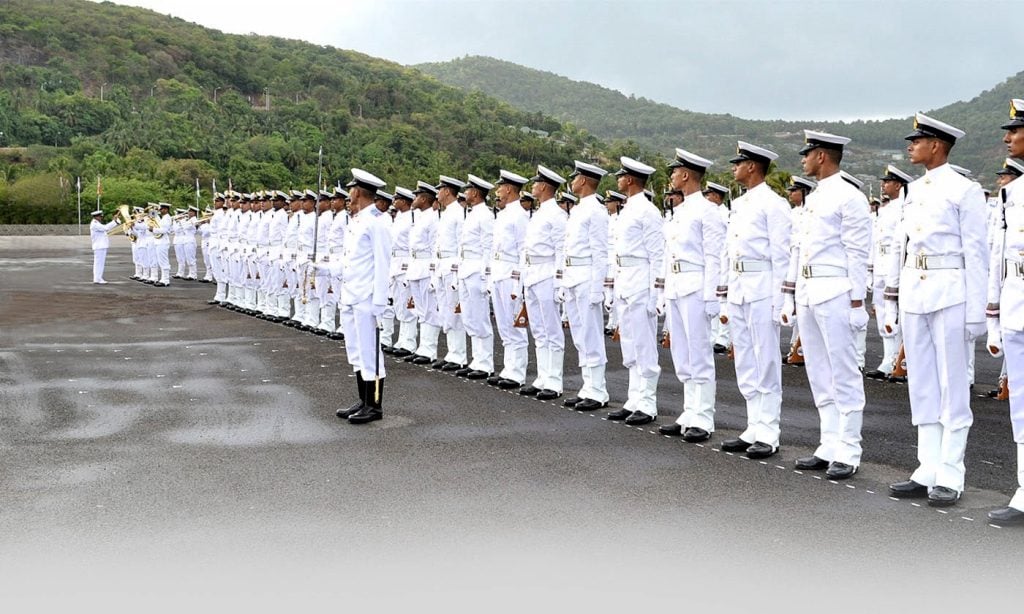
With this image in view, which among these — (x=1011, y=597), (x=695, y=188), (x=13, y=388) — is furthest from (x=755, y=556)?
(x=13, y=388)

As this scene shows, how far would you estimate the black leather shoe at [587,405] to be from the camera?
10.3 m

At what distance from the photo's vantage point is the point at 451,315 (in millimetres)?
13734

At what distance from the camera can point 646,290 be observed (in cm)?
985

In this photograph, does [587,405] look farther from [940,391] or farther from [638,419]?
[940,391]

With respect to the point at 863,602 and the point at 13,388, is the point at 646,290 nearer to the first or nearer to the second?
the point at 863,602

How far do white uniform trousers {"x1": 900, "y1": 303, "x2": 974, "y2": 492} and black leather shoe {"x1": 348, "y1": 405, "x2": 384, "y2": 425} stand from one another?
453cm

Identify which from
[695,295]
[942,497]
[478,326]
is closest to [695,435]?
[695,295]

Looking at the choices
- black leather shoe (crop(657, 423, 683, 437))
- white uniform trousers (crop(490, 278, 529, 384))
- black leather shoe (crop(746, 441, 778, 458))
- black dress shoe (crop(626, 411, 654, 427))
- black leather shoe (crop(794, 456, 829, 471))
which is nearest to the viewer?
black leather shoe (crop(794, 456, 829, 471))

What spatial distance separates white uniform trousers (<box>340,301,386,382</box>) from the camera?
392 inches

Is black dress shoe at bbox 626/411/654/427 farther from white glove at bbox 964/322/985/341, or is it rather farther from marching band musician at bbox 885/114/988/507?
white glove at bbox 964/322/985/341

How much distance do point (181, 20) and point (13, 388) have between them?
598ft

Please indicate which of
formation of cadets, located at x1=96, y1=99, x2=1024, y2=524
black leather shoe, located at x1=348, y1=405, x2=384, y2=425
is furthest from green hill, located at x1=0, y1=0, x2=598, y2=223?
black leather shoe, located at x1=348, y1=405, x2=384, y2=425

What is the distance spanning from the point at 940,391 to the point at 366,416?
472cm

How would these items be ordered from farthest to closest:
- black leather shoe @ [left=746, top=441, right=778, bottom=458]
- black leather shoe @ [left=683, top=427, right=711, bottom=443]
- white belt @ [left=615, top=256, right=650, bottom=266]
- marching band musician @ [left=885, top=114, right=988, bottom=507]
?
white belt @ [left=615, top=256, right=650, bottom=266] → black leather shoe @ [left=683, top=427, right=711, bottom=443] → black leather shoe @ [left=746, top=441, right=778, bottom=458] → marching band musician @ [left=885, top=114, right=988, bottom=507]
